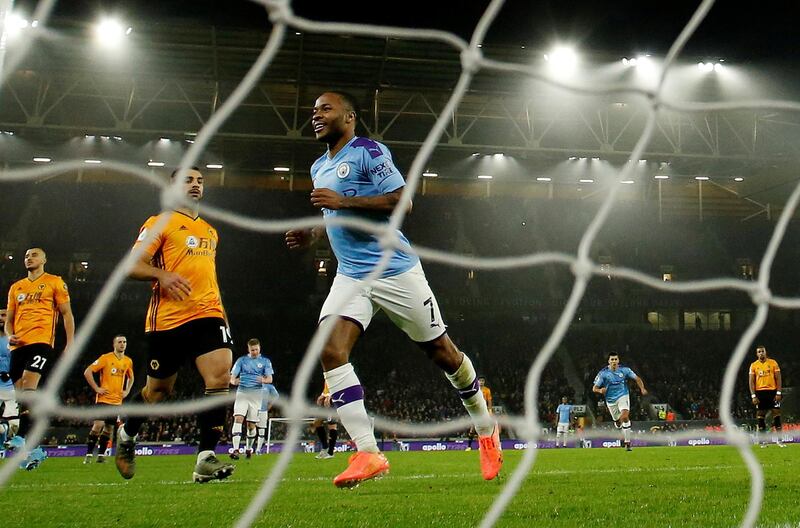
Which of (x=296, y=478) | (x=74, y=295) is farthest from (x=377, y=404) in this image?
(x=296, y=478)

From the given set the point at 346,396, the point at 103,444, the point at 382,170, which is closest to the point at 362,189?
the point at 382,170

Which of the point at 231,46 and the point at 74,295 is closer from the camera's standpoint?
the point at 231,46

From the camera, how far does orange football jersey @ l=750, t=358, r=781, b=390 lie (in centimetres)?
1206

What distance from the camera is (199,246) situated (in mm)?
4625

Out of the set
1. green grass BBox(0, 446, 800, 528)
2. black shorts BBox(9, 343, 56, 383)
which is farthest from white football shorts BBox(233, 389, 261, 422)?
green grass BBox(0, 446, 800, 528)

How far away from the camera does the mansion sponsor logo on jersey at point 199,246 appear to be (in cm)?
459

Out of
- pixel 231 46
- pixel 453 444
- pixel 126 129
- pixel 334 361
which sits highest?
pixel 231 46

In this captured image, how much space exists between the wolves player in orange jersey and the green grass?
41 centimetres

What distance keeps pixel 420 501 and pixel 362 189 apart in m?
1.79

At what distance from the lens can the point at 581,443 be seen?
16.5 meters

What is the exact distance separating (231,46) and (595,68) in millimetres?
7299

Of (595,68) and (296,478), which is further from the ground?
(595,68)

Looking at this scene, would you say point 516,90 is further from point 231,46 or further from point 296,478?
point 296,478

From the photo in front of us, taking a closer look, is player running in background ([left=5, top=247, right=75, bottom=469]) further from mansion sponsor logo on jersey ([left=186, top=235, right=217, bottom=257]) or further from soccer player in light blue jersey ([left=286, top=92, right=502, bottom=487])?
soccer player in light blue jersey ([left=286, top=92, right=502, bottom=487])
